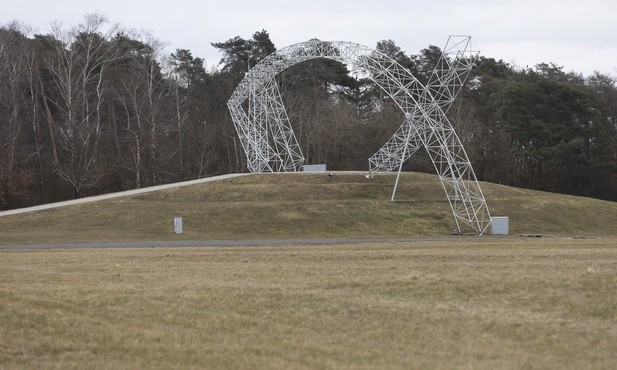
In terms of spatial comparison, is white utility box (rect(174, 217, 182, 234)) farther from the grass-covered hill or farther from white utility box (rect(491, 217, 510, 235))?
white utility box (rect(491, 217, 510, 235))

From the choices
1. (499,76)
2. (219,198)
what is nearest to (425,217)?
(219,198)

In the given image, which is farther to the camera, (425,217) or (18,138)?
(18,138)

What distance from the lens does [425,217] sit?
159 feet

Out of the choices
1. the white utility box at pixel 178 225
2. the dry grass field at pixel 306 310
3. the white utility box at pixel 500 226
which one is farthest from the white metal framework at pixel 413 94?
the dry grass field at pixel 306 310

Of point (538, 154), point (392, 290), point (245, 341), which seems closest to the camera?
point (245, 341)

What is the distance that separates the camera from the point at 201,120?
84500mm

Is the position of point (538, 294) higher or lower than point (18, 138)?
lower

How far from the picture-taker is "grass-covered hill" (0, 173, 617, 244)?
44.4 metres

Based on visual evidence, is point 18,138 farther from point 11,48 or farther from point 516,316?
point 516,316

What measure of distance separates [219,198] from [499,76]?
52660mm

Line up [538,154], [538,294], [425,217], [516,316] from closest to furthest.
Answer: [516,316] < [538,294] < [425,217] < [538,154]

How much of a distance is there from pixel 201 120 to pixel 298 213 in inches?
1508

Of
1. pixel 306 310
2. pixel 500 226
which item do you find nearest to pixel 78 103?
pixel 500 226

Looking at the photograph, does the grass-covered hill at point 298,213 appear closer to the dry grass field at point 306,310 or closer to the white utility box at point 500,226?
the white utility box at point 500,226
